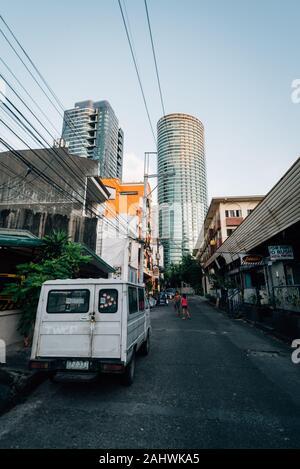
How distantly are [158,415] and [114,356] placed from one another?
4.06 ft

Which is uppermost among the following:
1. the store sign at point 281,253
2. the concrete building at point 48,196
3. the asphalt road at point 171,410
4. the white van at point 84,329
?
the concrete building at point 48,196

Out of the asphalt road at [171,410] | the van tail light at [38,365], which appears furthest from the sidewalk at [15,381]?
the van tail light at [38,365]

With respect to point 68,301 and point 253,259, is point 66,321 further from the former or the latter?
point 253,259

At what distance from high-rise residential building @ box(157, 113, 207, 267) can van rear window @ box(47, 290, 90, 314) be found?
120 m

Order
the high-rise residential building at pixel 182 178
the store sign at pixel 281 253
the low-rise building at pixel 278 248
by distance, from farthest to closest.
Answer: the high-rise residential building at pixel 182 178, the store sign at pixel 281 253, the low-rise building at pixel 278 248

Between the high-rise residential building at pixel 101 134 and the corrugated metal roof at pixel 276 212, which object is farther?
the high-rise residential building at pixel 101 134

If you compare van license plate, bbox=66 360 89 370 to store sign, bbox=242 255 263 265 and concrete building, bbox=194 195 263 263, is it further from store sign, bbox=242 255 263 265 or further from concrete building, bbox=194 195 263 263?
concrete building, bbox=194 195 263 263

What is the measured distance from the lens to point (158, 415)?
12.4ft

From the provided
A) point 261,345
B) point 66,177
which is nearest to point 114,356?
point 261,345

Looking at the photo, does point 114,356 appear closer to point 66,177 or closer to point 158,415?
point 158,415

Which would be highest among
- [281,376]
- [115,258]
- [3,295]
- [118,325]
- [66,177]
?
[66,177]

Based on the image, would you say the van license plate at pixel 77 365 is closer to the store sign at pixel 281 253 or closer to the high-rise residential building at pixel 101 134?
the store sign at pixel 281 253

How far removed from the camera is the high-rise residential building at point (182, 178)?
424ft

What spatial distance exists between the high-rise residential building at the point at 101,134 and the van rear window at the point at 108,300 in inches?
3765
